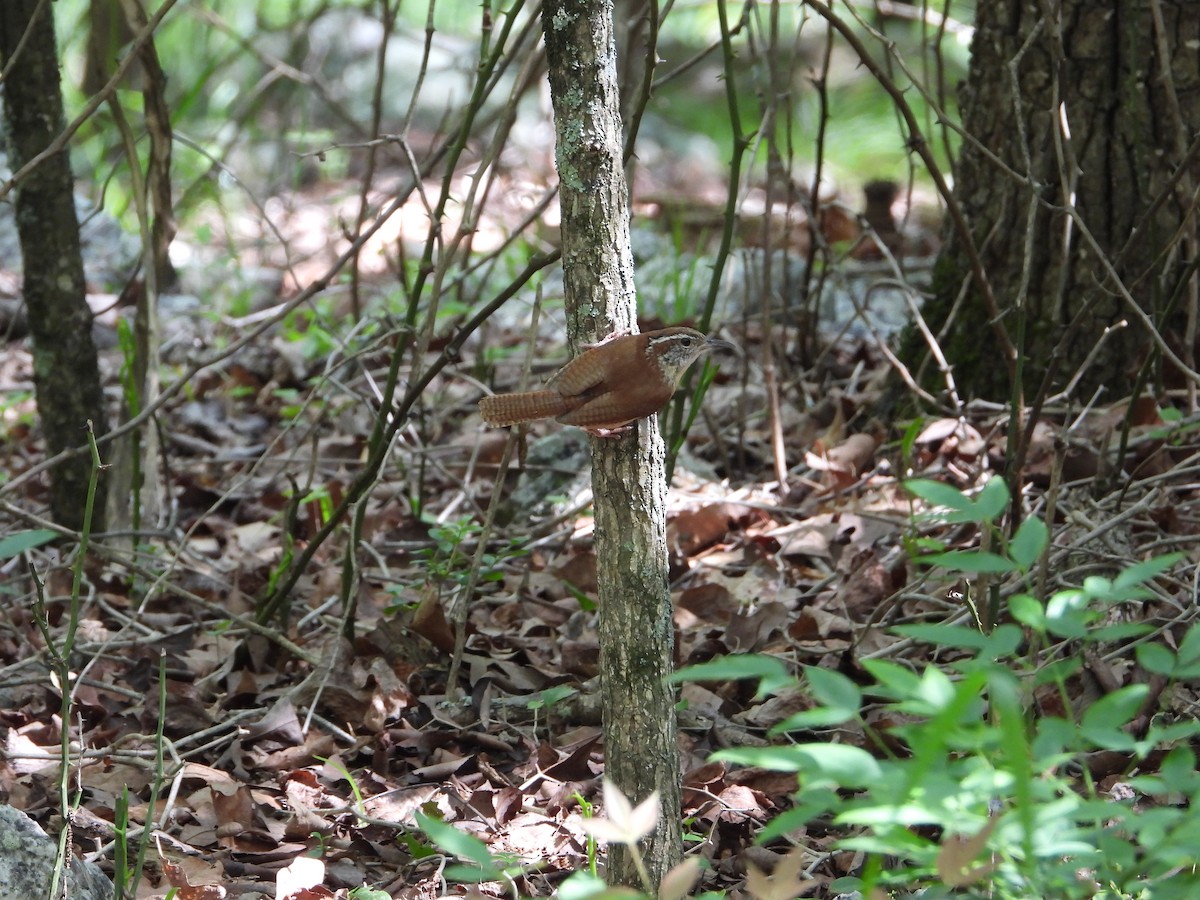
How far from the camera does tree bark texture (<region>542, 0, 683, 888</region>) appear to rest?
6.29 feet

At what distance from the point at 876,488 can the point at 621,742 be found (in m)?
2.00

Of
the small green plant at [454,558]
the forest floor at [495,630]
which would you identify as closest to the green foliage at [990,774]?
the forest floor at [495,630]

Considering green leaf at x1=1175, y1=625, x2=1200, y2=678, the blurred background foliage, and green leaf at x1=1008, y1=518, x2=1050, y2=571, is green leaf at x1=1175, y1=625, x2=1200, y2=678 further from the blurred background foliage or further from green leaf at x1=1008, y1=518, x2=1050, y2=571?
the blurred background foliage

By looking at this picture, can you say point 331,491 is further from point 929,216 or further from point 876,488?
point 929,216

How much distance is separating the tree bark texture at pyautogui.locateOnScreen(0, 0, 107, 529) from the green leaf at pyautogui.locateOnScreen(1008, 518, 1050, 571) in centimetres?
293

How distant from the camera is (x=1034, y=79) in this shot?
3715 millimetres

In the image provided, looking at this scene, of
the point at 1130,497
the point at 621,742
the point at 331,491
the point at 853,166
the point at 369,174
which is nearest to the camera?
the point at 621,742

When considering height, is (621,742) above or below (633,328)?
below

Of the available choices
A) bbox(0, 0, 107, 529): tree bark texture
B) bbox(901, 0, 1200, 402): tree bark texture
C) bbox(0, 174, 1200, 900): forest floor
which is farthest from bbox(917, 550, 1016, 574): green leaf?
bbox(0, 0, 107, 529): tree bark texture

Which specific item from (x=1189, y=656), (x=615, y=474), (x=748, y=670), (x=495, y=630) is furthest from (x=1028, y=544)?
(x=495, y=630)

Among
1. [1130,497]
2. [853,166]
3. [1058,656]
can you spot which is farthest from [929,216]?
[1058,656]

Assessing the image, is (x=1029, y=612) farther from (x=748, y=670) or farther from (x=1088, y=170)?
(x=1088, y=170)

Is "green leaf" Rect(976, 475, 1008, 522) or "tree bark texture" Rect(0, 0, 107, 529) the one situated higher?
"tree bark texture" Rect(0, 0, 107, 529)

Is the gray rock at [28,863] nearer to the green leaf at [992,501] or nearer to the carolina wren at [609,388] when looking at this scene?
the carolina wren at [609,388]
